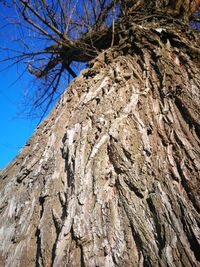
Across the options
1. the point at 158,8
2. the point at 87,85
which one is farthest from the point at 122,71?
the point at 158,8

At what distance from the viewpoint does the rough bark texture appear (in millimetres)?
1181

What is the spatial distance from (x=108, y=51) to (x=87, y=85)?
1.85ft

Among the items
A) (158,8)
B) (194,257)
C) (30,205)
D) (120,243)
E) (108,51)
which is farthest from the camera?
(158,8)

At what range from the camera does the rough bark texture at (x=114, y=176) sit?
1.18 m

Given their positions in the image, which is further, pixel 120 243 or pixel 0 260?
pixel 0 260

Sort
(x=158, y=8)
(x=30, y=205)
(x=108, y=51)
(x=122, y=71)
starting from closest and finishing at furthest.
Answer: (x=30, y=205)
(x=122, y=71)
(x=108, y=51)
(x=158, y=8)

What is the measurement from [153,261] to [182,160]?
0.65 meters

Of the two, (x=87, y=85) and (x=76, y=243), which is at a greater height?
(x=87, y=85)

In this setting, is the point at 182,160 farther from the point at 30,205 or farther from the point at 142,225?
the point at 30,205

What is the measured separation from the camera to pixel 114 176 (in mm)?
1463

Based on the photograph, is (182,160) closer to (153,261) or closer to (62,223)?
(153,261)

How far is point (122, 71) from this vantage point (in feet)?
7.47

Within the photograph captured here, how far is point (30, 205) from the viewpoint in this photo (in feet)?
4.88

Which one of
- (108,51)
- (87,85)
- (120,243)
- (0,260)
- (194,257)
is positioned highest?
(108,51)
